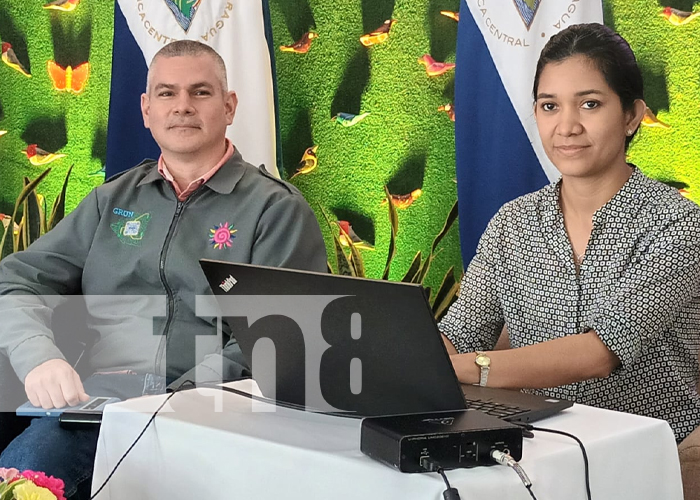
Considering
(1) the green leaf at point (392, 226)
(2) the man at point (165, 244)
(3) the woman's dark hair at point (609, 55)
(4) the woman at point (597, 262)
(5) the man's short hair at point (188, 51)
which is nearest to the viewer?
(4) the woman at point (597, 262)

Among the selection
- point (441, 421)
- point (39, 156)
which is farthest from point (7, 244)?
point (441, 421)

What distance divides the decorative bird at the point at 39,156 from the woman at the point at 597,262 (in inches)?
79.5

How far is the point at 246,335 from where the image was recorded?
1234mm

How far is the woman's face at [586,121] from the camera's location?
1.81m

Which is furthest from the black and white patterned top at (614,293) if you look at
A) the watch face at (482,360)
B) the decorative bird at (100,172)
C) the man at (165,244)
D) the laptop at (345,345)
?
the decorative bird at (100,172)

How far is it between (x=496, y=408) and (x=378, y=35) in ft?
6.83

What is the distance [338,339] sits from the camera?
3.49 feet

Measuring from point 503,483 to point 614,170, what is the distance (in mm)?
1094

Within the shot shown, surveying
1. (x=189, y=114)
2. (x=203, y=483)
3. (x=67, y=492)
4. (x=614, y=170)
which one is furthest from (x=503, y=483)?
(x=189, y=114)

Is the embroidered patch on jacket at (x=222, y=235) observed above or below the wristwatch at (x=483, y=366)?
above

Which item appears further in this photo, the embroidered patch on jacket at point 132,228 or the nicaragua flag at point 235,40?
the nicaragua flag at point 235,40

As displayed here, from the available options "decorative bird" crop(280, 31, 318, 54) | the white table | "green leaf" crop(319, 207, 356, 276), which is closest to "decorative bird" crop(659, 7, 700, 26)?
"decorative bird" crop(280, 31, 318, 54)

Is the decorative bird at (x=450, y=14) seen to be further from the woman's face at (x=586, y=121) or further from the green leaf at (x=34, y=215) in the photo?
the green leaf at (x=34, y=215)

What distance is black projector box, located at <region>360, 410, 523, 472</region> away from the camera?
0.90m
